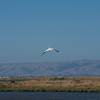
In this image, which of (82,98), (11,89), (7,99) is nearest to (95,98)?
(82,98)

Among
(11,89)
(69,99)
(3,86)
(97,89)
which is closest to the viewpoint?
(69,99)

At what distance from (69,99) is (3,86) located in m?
42.1

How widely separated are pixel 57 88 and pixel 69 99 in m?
A: 28.5

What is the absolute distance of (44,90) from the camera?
117 meters

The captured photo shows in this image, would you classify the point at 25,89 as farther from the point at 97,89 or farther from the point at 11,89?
the point at 97,89

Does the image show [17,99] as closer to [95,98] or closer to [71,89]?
[95,98]

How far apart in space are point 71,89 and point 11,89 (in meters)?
15.5

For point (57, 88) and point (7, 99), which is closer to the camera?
point (7, 99)

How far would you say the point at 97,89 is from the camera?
376ft

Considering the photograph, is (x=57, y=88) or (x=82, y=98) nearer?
(x=82, y=98)

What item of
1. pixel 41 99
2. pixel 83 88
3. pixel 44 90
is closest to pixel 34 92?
pixel 44 90

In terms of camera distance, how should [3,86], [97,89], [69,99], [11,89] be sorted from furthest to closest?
[3,86]
[11,89]
[97,89]
[69,99]

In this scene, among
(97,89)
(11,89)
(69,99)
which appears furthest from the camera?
(11,89)

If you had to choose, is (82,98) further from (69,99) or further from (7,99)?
(7,99)
